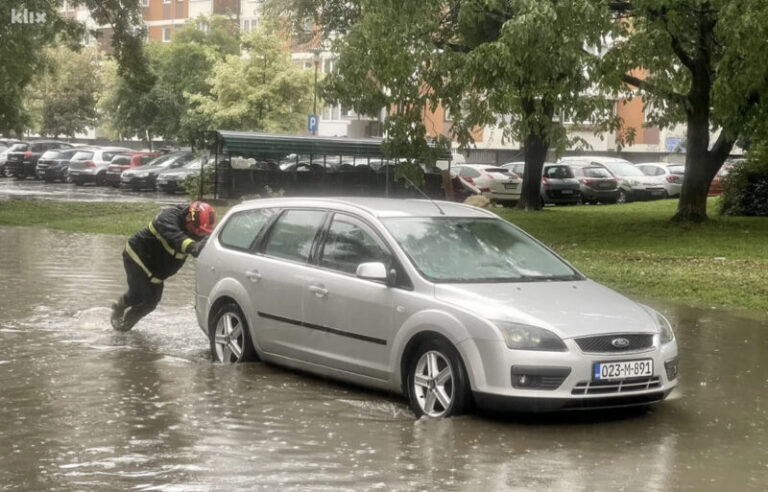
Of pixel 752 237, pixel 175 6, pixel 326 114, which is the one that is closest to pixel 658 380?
Answer: pixel 752 237

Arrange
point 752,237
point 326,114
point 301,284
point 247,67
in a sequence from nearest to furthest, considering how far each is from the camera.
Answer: point 301,284 → point 752,237 → point 247,67 → point 326,114

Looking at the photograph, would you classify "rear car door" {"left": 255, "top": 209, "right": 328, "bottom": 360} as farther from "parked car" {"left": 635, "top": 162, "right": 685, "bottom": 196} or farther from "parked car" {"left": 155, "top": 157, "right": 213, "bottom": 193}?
"parked car" {"left": 155, "top": 157, "right": 213, "bottom": 193}

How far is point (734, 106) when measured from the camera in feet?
73.6

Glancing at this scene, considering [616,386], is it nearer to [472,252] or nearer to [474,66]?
[472,252]

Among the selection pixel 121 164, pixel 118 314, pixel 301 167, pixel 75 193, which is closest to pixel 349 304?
pixel 118 314

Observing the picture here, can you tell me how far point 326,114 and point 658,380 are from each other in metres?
74.7

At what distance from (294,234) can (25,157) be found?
49222mm

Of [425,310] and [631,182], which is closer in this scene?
[425,310]

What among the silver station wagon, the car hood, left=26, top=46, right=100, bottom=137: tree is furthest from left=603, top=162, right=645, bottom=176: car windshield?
left=26, top=46, right=100, bottom=137: tree

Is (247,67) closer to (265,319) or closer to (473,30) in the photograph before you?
(473,30)

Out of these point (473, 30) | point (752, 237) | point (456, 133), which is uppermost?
point (473, 30)

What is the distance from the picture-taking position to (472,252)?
31.3 ft

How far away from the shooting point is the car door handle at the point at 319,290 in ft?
31.6

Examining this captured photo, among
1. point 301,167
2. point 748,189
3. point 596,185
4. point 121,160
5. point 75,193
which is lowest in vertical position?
point 75,193
